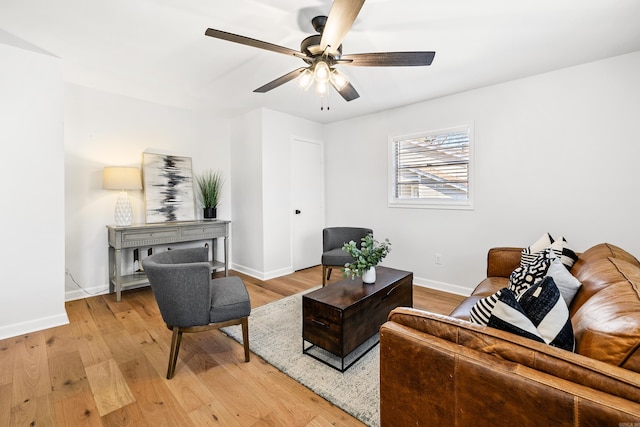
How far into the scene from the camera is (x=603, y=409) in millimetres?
685

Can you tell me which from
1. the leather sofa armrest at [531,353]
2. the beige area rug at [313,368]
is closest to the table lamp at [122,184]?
the beige area rug at [313,368]

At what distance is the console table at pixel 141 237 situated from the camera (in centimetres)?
318

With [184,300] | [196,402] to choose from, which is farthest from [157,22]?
[196,402]

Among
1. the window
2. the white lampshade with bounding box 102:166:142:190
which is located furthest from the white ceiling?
the white lampshade with bounding box 102:166:142:190

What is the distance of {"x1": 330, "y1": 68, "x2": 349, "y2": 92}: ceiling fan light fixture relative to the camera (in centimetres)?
199

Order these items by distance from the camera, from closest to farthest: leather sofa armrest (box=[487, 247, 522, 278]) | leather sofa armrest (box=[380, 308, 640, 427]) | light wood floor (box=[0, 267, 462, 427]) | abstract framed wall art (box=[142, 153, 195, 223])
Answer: leather sofa armrest (box=[380, 308, 640, 427]) < light wood floor (box=[0, 267, 462, 427]) < leather sofa armrest (box=[487, 247, 522, 278]) < abstract framed wall art (box=[142, 153, 195, 223])

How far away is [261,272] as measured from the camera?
409 cm

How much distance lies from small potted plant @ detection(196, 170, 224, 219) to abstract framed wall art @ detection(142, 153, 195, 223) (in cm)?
17

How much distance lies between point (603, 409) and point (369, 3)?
2.16 meters

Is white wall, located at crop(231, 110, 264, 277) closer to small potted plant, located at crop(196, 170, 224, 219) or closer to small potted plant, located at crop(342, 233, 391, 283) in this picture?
small potted plant, located at crop(196, 170, 224, 219)

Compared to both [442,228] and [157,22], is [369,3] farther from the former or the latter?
[442,228]

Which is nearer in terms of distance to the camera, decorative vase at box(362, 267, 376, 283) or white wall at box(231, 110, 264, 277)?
decorative vase at box(362, 267, 376, 283)

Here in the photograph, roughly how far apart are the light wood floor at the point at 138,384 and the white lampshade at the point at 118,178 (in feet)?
4.74

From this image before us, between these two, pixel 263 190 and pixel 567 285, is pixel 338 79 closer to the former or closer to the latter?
pixel 567 285
